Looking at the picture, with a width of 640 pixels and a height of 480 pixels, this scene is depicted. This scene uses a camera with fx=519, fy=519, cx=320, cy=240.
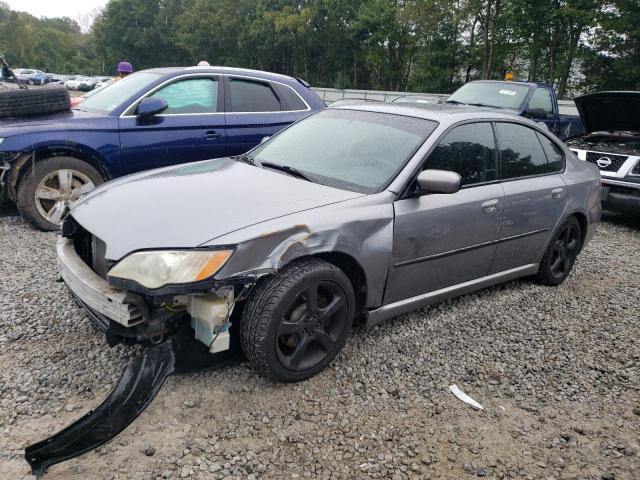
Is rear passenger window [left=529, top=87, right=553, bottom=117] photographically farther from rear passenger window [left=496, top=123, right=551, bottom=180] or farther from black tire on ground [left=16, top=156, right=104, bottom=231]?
black tire on ground [left=16, top=156, right=104, bottom=231]

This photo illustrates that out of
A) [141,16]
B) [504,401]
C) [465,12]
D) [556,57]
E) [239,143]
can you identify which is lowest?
[504,401]

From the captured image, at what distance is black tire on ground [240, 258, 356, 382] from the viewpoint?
2.62 meters

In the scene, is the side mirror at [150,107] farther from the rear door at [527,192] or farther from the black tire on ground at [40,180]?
the rear door at [527,192]

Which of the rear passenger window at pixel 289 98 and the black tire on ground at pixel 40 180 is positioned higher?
the rear passenger window at pixel 289 98

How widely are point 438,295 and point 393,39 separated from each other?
34.1m

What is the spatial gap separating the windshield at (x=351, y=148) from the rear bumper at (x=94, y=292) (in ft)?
4.45

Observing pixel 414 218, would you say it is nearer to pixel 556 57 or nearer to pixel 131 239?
pixel 131 239

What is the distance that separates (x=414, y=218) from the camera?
3174 mm

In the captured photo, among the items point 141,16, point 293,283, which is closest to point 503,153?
point 293,283

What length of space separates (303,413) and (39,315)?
1965mm

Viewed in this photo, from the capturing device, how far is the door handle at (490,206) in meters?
3.60

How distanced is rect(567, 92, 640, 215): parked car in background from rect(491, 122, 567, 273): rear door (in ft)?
9.12

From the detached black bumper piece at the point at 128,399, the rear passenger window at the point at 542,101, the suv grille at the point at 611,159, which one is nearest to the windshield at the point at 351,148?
the detached black bumper piece at the point at 128,399

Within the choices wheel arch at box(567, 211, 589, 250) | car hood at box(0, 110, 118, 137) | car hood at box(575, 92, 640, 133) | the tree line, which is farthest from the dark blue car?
the tree line
